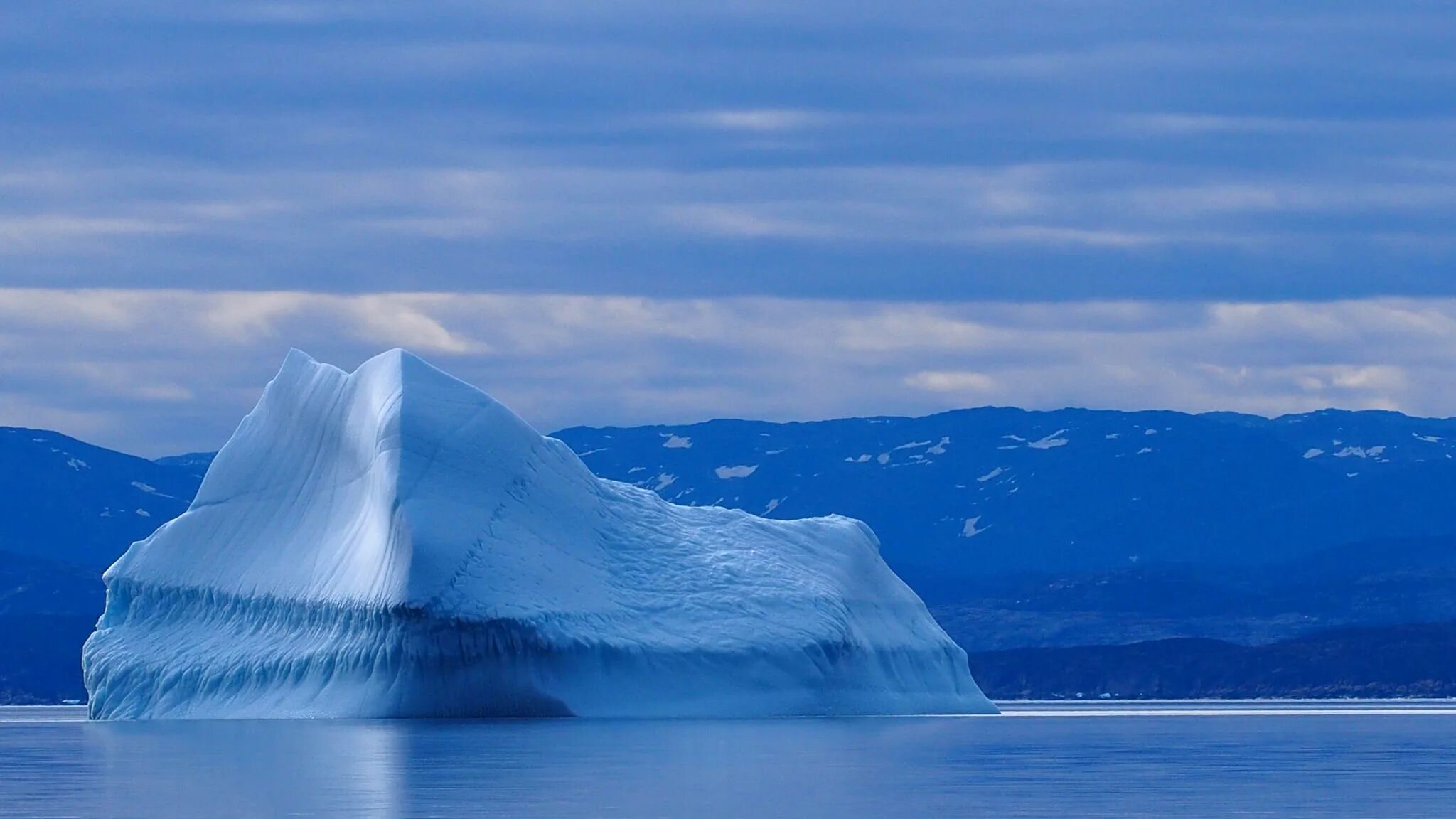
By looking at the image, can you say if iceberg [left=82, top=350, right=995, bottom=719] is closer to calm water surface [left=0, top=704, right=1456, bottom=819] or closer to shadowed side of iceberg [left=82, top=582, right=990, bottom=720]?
shadowed side of iceberg [left=82, top=582, right=990, bottom=720]

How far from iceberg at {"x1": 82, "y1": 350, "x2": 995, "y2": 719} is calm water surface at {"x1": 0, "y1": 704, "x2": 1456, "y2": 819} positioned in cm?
160

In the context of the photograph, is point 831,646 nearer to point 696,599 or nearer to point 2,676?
point 696,599

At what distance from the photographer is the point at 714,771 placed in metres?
30.9

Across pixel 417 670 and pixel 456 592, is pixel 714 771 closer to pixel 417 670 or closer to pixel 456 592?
pixel 456 592

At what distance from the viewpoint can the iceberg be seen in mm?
49344

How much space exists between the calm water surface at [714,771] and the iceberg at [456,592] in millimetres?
1595

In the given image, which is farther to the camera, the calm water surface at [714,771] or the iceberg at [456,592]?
the iceberg at [456,592]

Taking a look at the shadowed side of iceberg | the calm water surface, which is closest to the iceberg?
the shadowed side of iceberg

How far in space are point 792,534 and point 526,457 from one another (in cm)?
730

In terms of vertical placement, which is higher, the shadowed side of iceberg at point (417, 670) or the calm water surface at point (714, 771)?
the shadowed side of iceberg at point (417, 670)

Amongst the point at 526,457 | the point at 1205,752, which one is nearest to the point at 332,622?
the point at 526,457

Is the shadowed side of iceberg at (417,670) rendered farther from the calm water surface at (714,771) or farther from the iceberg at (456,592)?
the calm water surface at (714,771)

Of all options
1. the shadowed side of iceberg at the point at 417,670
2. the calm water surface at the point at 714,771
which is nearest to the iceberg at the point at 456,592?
the shadowed side of iceberg at the point at 417,670

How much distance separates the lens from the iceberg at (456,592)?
49344 millimetres
